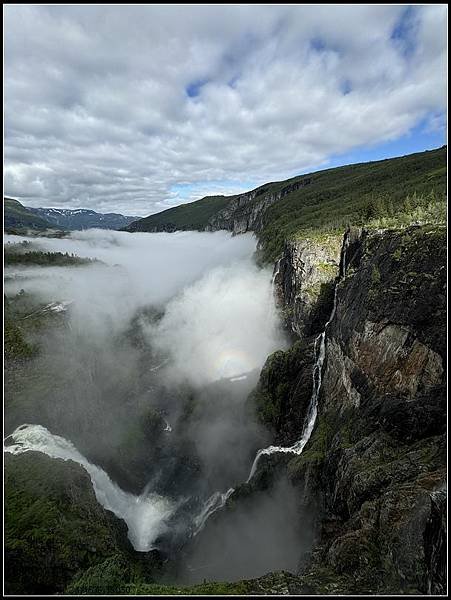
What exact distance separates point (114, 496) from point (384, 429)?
168 feet

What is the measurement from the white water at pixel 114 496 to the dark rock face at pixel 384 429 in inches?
1106

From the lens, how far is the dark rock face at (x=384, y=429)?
23.8m

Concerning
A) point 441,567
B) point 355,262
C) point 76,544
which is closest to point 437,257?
point 355,262

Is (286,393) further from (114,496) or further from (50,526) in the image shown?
(50,526)

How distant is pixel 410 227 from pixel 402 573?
1368 inches

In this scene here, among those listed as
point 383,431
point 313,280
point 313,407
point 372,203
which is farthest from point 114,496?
point 372,203

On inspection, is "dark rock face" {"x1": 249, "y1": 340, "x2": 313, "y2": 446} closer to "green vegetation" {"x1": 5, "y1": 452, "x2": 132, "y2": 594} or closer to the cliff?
the cliff

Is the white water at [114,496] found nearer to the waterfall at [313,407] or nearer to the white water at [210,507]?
the white water at [210,507]

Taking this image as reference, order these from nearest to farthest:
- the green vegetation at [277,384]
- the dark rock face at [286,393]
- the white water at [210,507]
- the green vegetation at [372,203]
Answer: the green vegetation at [372,203], the white water at [210,507], the dark rock face at [286,393], the green vegetation at [277,384]

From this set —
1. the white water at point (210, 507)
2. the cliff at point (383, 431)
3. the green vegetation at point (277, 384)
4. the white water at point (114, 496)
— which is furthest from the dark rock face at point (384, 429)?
the white water at point (114, 496)

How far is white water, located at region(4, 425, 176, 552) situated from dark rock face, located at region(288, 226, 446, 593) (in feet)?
92.2

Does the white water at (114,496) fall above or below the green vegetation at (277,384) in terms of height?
below

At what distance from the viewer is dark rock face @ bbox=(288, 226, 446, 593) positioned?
2377 cm

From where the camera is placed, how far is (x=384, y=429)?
35.4m
